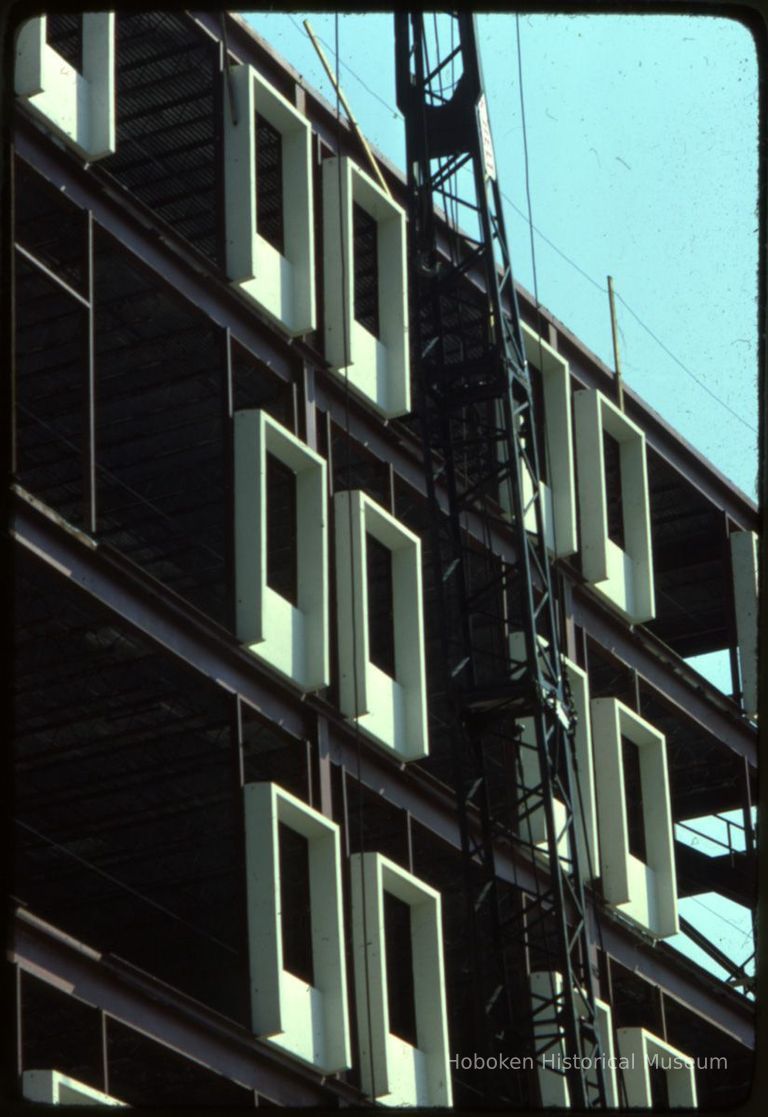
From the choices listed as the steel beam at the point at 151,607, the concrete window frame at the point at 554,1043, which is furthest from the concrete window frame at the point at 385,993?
the concrete window frame at the point at 554,1043

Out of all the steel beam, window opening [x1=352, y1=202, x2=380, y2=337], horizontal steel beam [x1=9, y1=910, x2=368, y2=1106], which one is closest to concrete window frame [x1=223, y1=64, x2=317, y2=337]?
window opening [x1=352, y1=202, x2=380, y2=337]

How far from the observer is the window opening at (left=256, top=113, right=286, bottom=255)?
1345 inches

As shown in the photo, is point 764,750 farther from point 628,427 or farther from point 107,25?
point 628,427

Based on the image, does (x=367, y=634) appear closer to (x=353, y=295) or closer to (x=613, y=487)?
(x=353, y=295)

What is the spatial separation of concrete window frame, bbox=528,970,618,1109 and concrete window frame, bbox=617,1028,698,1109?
717 millimetres

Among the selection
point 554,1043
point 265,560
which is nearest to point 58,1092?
point 265,560

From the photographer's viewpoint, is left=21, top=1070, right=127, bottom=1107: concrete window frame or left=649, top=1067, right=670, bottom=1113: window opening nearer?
left=21, top=1070, right=127, bottom=1107: concrete window frame

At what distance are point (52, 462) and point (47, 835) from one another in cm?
573

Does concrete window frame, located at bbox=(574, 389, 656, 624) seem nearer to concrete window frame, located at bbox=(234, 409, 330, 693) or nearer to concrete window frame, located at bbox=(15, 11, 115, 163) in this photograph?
concrete window frame, located at bbox=(234, 409, 330, 693)

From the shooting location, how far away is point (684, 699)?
41250 millimetres

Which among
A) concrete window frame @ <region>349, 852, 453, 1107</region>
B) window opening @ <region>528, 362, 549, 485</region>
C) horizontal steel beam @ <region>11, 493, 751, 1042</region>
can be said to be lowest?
concrete window frame @ <region>349, 852, 453, 1107</region>

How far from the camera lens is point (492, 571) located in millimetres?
35312

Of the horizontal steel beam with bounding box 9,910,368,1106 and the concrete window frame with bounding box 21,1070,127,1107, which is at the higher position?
the horizontal steel beam with bounding box 9,910,368,1106

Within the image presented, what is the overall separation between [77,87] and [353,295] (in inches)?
215
